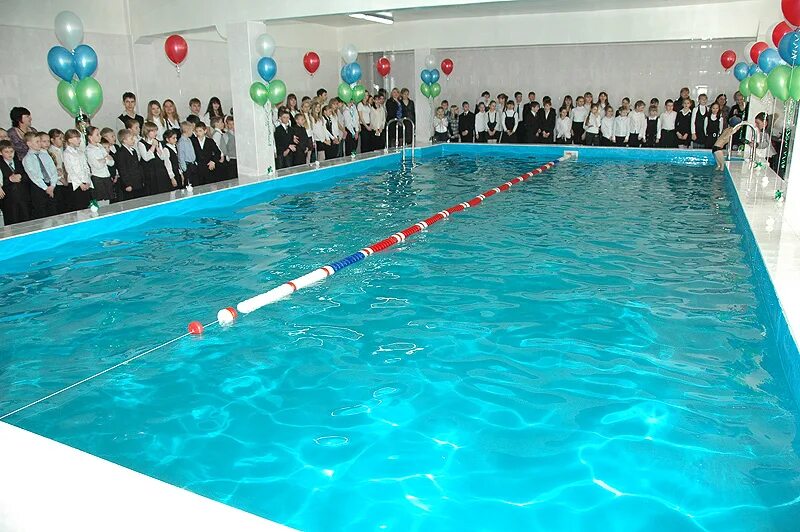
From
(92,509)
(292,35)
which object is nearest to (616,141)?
(292,35)

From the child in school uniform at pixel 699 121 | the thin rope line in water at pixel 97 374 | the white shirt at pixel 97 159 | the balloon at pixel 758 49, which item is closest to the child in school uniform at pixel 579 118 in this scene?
the child in school uniform at pixel 699 121

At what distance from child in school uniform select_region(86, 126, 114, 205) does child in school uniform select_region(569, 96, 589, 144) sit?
11666mm

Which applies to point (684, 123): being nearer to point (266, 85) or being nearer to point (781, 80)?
point (781, 80)

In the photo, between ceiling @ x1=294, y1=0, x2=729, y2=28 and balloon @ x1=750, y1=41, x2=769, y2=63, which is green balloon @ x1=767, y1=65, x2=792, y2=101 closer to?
balloon @ x1=750, y1=41, x2=769, y2=63

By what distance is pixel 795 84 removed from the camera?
688 centimetres

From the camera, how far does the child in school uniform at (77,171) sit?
8.14 meters

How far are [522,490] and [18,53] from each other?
1082cm

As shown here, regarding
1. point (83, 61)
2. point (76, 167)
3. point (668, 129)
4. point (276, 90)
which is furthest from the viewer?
point (668, 129)

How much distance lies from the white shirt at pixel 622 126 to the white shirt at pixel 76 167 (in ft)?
40.1

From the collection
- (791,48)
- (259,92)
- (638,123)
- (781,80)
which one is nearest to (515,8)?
(638,123)

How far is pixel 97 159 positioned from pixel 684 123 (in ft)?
42.2

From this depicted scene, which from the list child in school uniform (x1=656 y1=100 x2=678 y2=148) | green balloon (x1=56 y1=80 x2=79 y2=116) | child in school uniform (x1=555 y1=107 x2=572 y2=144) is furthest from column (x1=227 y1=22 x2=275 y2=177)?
child in school uniform (x1=656 y1=100 x2=678 y2=148)

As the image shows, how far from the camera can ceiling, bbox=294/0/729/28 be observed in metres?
13.3

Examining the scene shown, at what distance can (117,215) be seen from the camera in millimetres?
8000
